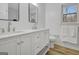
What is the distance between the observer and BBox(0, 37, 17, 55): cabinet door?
4.96 feet

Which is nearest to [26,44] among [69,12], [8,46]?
[8,46]

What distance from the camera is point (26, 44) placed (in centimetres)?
191

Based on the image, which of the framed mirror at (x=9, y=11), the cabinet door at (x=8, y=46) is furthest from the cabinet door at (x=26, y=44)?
the framed mirror at (x=9, y=11)

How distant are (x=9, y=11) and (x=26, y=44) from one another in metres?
0.62

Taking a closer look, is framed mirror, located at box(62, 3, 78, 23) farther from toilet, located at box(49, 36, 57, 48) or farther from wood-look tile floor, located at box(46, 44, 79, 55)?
wood-look tile floor, located at box(46, 44, 79, 55)

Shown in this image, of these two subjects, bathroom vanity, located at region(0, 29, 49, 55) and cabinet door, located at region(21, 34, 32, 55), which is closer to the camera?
bathroom vanity, located at region(0, 29, 49, 55)

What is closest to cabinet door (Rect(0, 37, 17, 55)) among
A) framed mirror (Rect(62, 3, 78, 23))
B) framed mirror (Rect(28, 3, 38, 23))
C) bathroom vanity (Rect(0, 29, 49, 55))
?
bathroom vanity (Rect(0, 29, 49, 55))

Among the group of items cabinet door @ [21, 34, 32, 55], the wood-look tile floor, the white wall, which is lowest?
the wood-look tile floor

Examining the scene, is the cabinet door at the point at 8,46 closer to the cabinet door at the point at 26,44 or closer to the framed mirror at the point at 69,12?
the cabinet door at the point at 26,44

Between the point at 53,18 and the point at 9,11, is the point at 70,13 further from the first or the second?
the point at 9,11

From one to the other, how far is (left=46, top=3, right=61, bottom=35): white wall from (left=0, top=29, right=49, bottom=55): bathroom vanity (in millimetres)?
106

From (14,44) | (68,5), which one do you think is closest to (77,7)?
(68,5)

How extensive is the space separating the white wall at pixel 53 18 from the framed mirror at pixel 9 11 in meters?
0.53

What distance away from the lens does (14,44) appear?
1675 millimetres
